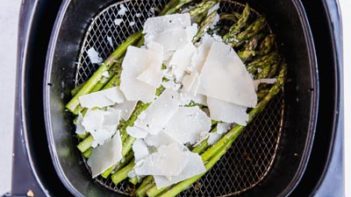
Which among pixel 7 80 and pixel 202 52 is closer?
pixel 202 52

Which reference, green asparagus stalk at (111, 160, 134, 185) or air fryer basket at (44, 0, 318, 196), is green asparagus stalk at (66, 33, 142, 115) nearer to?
air fryer basket at (44, 0, 318, 196)

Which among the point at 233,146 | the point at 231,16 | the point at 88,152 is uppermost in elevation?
the point at 231,16

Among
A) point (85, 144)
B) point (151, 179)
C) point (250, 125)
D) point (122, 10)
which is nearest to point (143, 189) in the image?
point (151, 179)

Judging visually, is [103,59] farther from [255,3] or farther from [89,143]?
[255,3]

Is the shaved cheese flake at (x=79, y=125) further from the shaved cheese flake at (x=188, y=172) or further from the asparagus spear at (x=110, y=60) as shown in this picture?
the shaved cheese flake at (x=188, y=172)

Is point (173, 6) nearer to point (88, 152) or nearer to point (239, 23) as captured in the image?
point (239, 23)

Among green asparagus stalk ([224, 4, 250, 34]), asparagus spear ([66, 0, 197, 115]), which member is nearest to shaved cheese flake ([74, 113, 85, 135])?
asparagus spear ([66, 0, 197, 115])

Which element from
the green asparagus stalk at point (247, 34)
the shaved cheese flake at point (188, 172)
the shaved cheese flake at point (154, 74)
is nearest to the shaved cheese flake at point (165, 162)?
the shaved cheese flake at point (188, 172)

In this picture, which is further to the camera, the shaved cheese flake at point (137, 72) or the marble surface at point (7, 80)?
the marble surface at point (7, 80)
